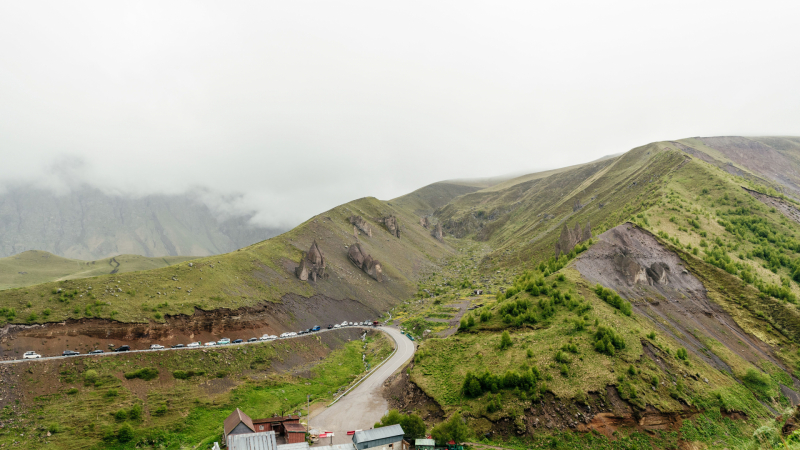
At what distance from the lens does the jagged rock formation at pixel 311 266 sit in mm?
81062

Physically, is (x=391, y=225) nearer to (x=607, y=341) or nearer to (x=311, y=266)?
(x=311, y=266)

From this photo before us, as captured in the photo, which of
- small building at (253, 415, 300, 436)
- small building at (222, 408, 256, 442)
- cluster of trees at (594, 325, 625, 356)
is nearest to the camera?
small building at (222, 408, 256, 442)

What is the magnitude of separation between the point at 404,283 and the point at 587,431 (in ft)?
269

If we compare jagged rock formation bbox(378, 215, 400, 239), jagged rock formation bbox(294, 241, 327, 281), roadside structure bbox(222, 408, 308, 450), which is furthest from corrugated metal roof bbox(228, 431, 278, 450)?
jagged rock formation bbox(378, 215, 400, 239)

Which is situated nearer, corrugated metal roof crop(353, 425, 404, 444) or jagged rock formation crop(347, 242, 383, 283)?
corrugated metal roof crop(353, 425, 404, 444)

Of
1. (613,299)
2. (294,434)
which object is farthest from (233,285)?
(613,299)

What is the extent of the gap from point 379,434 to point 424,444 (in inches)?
166

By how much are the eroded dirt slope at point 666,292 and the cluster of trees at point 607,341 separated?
36.1 ft

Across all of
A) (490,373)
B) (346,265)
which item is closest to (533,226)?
(346,265)

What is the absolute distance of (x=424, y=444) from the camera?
3180cm

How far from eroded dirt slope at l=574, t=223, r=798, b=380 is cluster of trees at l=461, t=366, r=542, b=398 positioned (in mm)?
21364

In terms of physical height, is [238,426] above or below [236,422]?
below

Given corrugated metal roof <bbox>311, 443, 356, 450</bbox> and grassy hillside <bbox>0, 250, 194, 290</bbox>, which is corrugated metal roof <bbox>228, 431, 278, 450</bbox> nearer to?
corrugated metal roof <bbox>311, 443, 356, 450</bbox>

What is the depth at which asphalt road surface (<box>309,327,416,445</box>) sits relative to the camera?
125 ft
